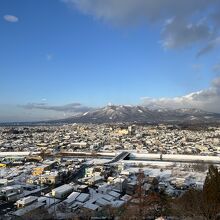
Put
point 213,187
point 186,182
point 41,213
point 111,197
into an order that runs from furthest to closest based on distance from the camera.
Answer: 1. point 186,182
2. point 111,197
3. point 41,213
4. point 213,187

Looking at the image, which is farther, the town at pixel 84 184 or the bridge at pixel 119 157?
the bridge at pixel 119 157

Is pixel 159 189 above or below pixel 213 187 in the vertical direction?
below

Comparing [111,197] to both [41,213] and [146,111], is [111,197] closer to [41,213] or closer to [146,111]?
[41,213]

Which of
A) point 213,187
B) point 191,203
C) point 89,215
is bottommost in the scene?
point 89,215

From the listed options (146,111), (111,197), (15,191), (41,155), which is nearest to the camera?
→ (111,197)

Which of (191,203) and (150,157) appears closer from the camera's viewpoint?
(191,203)

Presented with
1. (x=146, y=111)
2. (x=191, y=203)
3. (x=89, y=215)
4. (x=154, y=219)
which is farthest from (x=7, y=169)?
(x=146, y=111)

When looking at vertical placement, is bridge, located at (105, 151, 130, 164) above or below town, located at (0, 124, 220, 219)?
above

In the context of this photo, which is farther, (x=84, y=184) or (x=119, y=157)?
(x=119, y=157)

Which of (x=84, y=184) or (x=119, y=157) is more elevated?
(x=119, y=157)

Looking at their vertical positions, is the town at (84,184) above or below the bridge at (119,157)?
below

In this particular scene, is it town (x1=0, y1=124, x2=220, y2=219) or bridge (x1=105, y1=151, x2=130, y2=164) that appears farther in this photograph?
bridge (x1=105, y1=151, x2=130, y2=164)
